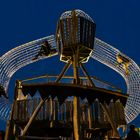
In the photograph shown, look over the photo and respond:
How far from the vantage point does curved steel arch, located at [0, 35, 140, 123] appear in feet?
61.2

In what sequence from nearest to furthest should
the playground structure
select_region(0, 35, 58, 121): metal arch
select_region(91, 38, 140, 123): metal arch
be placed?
the playground structure < select_region(0, 35, 58, 121): metal arch < select_region(91, 38, 140, 123): metal arch

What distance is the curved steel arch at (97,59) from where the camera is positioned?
1864 centimetres

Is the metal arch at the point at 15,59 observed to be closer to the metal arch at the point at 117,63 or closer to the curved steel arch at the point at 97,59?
the curved steel arch at the point at 97,59

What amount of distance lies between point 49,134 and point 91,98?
174 inches

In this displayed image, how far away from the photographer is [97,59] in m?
19.6

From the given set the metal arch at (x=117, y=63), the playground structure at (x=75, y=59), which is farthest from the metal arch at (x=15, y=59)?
the metal arch at (x=117, y=63)

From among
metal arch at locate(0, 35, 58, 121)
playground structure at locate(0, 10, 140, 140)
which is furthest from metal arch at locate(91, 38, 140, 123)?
metal arch at locate(0, 35, 58, 121)

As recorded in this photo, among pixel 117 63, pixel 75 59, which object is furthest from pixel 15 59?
pixel 117 63

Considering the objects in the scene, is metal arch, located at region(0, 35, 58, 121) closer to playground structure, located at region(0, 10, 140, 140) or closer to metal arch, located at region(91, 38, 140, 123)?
playground structure, located at region(0, 10, 140, 140)

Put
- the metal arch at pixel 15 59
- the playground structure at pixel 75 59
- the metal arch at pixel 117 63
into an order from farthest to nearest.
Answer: the metal arch at pixel 117 63 → the metal arch at pixel 15 59 → the playground structure at pixel 75 59

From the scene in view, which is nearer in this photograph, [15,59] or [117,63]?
[15,59]

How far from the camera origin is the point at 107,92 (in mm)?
15664

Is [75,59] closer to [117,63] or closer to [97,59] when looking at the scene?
[97,59]

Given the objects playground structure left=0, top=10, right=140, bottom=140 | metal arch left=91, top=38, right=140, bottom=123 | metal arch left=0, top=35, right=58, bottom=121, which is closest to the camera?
playground structure left=0, top=10, right=140, bottom=140
